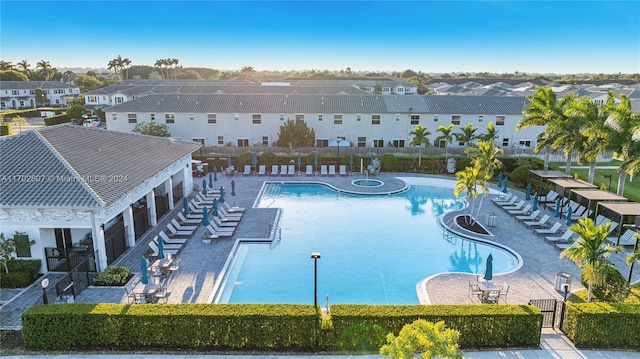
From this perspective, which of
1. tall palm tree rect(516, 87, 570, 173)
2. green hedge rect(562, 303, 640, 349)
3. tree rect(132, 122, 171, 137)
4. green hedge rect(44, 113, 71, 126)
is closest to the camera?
green hedge rect(562, 303, 640, 349)

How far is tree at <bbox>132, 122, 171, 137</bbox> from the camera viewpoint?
39.7m

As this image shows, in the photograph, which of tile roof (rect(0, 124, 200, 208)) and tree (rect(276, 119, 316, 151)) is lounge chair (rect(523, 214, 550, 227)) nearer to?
tile roof (rect(0, 124, 200, 208))

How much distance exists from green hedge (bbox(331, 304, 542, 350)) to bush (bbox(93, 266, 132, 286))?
28.4 ft

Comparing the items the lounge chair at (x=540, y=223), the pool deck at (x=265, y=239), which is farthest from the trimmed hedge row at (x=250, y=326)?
the lounge chair at (x=540, y=223)

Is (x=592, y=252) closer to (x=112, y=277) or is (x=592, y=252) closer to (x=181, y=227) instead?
(x=112, y=277)

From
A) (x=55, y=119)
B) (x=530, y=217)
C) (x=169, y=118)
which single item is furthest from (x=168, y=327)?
(x=55, y=119)

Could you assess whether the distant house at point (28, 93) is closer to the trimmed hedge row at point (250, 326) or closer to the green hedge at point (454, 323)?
the trimmed hedge row at point (250, 326)

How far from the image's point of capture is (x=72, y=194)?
628 inches

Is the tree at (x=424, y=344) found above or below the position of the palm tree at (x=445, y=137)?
below

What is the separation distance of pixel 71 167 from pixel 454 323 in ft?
51.4

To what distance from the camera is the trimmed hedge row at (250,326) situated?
11797mm

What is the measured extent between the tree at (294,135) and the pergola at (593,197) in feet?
76.1

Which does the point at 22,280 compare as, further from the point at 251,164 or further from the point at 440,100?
the point at 440,100

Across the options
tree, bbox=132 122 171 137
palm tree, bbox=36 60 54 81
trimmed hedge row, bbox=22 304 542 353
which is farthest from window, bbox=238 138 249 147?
palm tree, bbox=36 60 54 81
